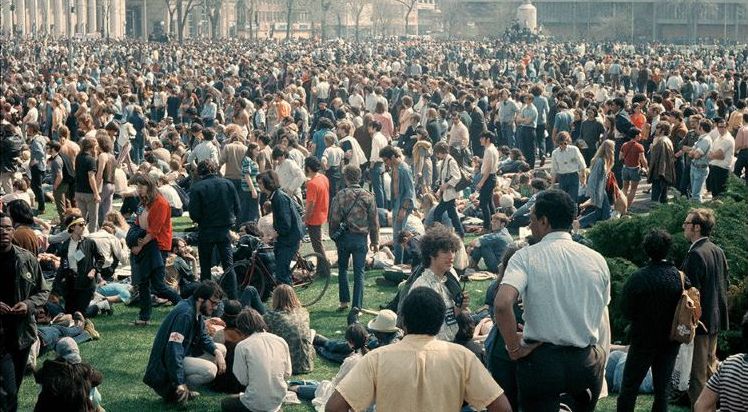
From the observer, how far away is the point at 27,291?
8344mm

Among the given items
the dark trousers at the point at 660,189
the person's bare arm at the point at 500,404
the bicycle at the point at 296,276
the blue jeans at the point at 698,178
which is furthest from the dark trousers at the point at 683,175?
the person's bare arm at the point at 500,404

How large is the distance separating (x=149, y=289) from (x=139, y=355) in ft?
3.66

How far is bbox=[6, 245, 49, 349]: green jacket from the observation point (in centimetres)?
825

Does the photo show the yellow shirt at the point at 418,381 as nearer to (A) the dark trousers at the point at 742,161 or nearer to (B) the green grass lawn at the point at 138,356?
(B) the green grass lawn at the point at 138,356

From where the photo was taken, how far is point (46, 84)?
33719 mm

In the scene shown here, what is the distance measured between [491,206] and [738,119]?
571 centimetres

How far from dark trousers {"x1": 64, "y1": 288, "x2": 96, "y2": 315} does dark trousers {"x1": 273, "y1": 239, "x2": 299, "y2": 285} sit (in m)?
1.78

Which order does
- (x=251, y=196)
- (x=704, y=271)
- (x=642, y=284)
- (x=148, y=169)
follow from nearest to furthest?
1. (x=642, y=284)
2. (x=704, y=271)
3. (x=251, y=196)
4. (x=148, y=169)

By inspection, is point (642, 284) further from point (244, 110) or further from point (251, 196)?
point (244, 110)

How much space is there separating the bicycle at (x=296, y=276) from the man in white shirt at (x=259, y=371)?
3.39 meters

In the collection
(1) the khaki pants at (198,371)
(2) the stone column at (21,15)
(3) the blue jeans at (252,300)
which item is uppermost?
(2) the stone column at (21,15)

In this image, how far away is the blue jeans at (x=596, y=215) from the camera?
58.3 ft

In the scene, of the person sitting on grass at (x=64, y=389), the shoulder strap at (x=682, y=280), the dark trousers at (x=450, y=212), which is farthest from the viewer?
the dark trousers at (x=450, y=212)

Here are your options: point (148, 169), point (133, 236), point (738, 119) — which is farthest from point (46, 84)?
point (133, 236)
